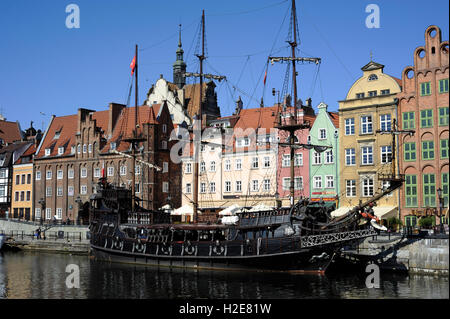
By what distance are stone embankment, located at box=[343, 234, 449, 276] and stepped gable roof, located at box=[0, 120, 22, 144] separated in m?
71.6

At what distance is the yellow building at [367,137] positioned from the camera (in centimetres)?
5138

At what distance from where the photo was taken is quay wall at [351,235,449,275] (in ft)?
118

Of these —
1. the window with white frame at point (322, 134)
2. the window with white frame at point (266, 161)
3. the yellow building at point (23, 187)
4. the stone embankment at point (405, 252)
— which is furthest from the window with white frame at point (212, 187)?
the yellow building at point (23, 187)

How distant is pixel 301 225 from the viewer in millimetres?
38125

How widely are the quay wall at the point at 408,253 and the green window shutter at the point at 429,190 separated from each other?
927 cm

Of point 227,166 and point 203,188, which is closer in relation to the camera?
point 227,166

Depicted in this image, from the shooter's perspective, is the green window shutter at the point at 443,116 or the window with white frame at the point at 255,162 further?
the window with white frame at the point at 255,162

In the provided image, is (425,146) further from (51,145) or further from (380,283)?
(51,145)

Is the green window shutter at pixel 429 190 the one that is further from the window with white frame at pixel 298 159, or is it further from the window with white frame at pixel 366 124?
the window with white frame at pixel 298 159

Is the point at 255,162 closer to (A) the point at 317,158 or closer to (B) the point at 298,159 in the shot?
(B) the point at 298,159

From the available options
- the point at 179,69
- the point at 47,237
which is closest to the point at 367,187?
the point at 47,237

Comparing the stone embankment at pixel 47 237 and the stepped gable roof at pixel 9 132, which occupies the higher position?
the stepped gable roof at pixel 9 132

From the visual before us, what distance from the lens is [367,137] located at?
53.1 m

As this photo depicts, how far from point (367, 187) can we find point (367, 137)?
472 cm
